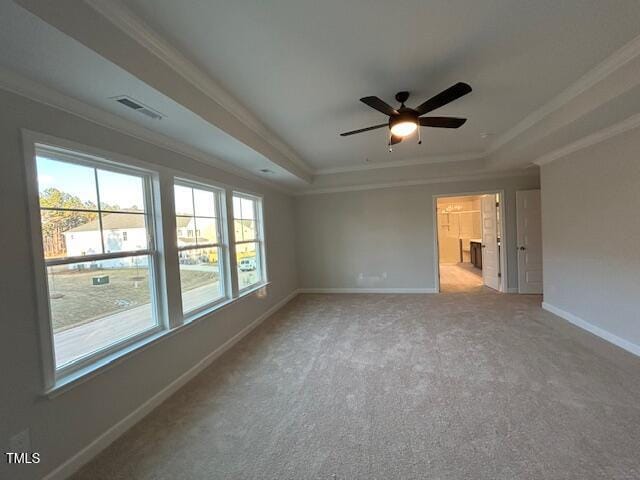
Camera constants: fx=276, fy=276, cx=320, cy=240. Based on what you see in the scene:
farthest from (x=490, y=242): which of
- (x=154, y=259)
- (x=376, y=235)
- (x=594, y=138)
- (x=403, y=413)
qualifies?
(x=154, y=259)

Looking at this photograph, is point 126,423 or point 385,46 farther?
point 126,423

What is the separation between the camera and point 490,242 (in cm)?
570

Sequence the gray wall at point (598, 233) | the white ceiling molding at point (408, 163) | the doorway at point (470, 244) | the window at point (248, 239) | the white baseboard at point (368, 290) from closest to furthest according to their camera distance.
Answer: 1. the gray wall at point (598, 233)
2. the window at point (248, 239)
3. the white ceiling molding at point (408, 163)
4. the doorway at point (470, 244)
5. the white baseboard at point (368, 290)

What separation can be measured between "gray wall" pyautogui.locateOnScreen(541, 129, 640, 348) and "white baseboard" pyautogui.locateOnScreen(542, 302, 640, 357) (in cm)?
4

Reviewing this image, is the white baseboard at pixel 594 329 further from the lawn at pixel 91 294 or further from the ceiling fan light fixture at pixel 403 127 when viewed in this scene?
the lawn at pixel 91 294

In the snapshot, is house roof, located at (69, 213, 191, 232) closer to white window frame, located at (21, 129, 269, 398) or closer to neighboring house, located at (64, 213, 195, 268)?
neighboring house, located at (64, 213, 195, 268)

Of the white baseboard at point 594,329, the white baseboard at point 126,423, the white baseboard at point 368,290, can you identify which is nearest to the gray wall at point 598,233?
the white baseboard at point 594,329

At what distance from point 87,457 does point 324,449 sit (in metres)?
1.53

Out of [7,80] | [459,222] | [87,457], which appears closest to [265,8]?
[7,80]

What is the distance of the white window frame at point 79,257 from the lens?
5.27 ft

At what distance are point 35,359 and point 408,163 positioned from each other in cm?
525

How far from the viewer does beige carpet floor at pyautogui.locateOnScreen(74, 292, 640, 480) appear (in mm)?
1636

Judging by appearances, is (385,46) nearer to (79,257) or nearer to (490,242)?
(79,257)

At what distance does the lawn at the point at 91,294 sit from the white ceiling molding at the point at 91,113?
106cm
